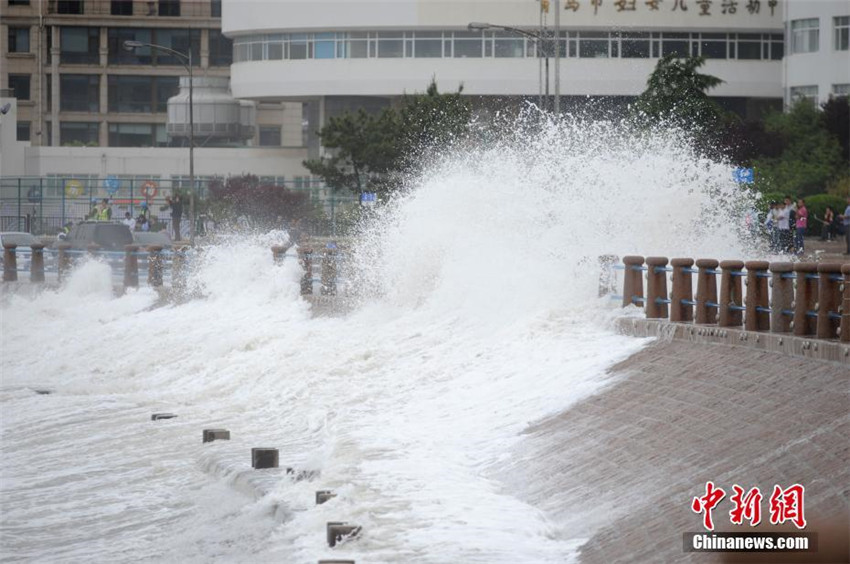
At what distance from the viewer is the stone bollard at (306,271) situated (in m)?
29.0

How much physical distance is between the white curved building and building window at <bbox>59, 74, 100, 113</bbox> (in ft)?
93.4

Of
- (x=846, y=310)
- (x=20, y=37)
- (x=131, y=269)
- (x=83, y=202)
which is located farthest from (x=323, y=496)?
(x=20, y=37)

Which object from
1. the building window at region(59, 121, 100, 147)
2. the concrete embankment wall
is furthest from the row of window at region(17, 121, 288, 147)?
the concrete embankment wall

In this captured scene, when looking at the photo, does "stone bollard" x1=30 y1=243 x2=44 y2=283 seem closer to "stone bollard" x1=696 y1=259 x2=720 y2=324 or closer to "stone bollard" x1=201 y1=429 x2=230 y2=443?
"stone bollard" x1=201 y1=429 x2=230 y2=443

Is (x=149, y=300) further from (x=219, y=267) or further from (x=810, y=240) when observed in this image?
(x=810, y=240)

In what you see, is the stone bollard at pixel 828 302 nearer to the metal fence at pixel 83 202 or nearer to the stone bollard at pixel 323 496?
the stone bollard at pixel 323 496

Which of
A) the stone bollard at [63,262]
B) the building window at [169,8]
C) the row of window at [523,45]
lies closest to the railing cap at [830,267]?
the stone bollard at [63,262]

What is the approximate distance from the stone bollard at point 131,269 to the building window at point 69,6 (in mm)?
68864

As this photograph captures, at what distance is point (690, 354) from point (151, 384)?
11.8 metres

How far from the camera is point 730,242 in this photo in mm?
21453

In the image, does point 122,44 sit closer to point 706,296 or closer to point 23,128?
point 23,128

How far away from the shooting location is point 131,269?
3575 centimetres

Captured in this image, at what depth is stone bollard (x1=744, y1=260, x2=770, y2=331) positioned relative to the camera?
15.7m

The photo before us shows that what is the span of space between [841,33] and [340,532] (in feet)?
198
